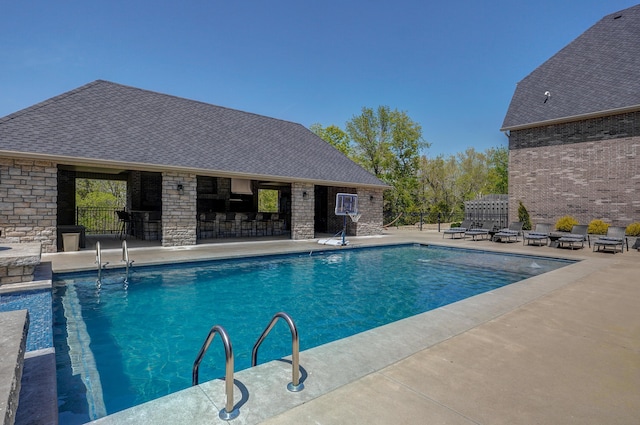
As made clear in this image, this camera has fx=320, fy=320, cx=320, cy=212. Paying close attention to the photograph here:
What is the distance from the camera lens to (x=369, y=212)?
1630 centimetres

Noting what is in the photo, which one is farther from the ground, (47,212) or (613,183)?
(613,183)

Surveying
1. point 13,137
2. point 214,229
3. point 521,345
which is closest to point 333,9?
point 214,229

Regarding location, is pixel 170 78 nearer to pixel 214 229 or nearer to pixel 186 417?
pixel 214 229

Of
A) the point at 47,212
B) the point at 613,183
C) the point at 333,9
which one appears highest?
the point at 333,9

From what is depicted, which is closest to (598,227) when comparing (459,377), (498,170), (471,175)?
(459,377)

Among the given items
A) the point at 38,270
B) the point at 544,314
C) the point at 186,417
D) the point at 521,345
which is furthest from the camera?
the point at 38,270

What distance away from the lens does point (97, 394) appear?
310 cm

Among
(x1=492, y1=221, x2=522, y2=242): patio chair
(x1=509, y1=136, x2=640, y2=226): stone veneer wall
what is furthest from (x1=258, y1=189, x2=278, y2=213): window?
(x1=492, y1=221, x2=522, y2=242): patio chair

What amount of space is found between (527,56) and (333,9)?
13.4 meters

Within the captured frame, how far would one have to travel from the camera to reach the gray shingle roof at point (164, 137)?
9258 millimetres

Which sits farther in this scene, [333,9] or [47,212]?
[333,9]

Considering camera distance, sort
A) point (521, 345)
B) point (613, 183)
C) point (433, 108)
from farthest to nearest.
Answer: point (433, 108) → point (613, 183) → point (521, 345)

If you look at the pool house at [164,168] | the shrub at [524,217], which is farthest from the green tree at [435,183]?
the pool house at [164,168]

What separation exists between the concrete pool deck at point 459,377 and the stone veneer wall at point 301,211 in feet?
31.8
